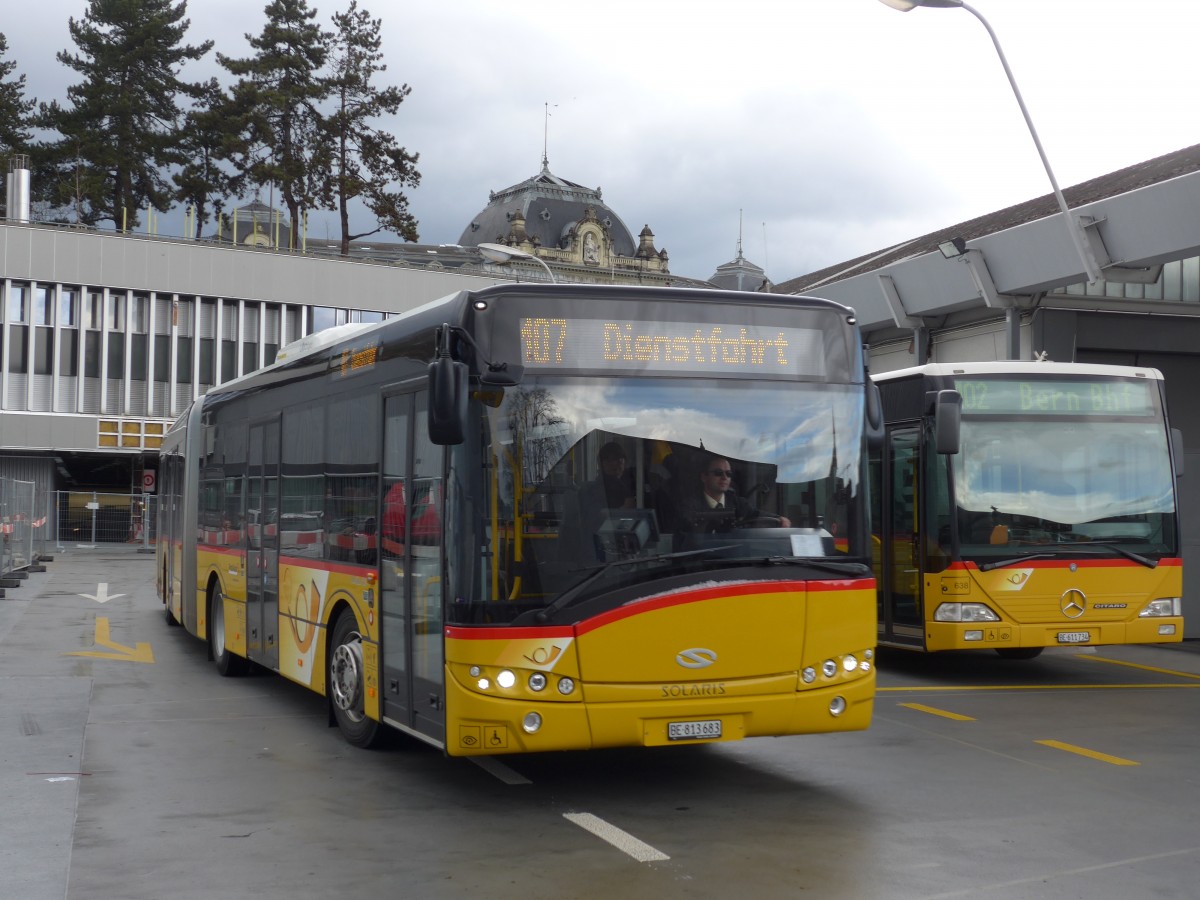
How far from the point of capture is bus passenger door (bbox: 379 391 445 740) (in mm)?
8094

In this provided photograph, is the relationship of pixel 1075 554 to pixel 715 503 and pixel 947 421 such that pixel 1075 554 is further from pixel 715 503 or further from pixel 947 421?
pixel 715 503

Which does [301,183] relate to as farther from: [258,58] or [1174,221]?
[1174,221]

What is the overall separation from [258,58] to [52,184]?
37.7 feet

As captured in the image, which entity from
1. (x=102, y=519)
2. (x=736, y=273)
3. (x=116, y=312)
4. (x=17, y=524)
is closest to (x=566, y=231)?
(x=736, y=273)

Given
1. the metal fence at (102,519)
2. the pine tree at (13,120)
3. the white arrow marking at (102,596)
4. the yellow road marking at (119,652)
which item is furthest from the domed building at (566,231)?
the yellow road marking at (119,652)

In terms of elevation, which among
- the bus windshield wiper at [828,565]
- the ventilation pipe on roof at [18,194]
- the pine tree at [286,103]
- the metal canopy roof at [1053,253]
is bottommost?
the bus windshield wiper at [828,565]

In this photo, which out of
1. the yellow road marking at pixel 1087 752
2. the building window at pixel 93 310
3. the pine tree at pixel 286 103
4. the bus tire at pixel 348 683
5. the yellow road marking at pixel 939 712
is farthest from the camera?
the pine tree at pixel 286 103

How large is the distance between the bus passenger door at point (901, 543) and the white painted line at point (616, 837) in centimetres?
680

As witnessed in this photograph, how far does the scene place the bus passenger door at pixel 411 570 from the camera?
809 centimetres

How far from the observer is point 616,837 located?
7305 mm

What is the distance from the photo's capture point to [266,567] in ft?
40.3

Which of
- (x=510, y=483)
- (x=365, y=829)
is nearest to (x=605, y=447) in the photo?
(x=510, y=483)

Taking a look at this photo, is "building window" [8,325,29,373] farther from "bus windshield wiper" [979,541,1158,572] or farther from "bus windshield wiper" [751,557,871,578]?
"bus windshield wiper" [751,557,871,578]

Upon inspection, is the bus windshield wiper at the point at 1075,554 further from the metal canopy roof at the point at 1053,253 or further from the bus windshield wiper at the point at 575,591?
the bus windshield wiper at the point at 575,591
